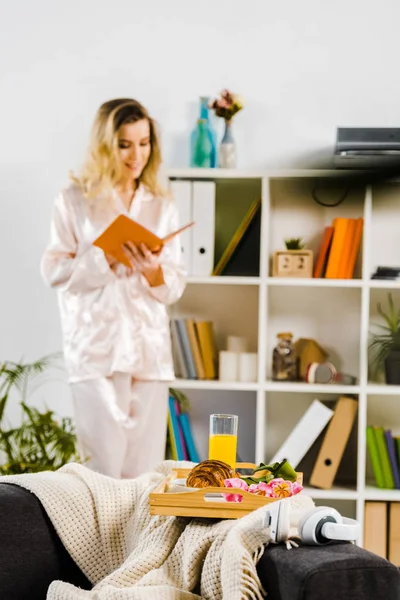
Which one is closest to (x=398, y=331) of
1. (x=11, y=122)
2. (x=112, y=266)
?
(x=112, y=266)

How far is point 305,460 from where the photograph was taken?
3555 millimetres

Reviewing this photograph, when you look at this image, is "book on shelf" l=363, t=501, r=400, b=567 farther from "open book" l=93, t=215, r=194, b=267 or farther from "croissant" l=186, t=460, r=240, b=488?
"croissant" l=186, t=460, r=240, b=488

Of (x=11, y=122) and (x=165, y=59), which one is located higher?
(x=165, y=59)

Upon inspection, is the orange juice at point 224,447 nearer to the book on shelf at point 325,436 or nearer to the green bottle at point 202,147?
the book on shelf at point 325,436

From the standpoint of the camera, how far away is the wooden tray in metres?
1.48

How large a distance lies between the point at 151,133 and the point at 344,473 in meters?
1.46

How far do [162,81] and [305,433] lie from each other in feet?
4.55

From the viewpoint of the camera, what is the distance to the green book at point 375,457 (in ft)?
10.9

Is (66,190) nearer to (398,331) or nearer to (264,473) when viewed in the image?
(398,331)

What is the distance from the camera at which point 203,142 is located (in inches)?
132

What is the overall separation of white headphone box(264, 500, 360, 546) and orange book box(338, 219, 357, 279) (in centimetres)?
209

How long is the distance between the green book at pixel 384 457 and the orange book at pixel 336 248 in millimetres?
577

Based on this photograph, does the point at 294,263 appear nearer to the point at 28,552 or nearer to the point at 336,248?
the point at 336,248

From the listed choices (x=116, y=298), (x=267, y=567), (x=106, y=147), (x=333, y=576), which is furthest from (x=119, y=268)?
(x=333, y=576)
